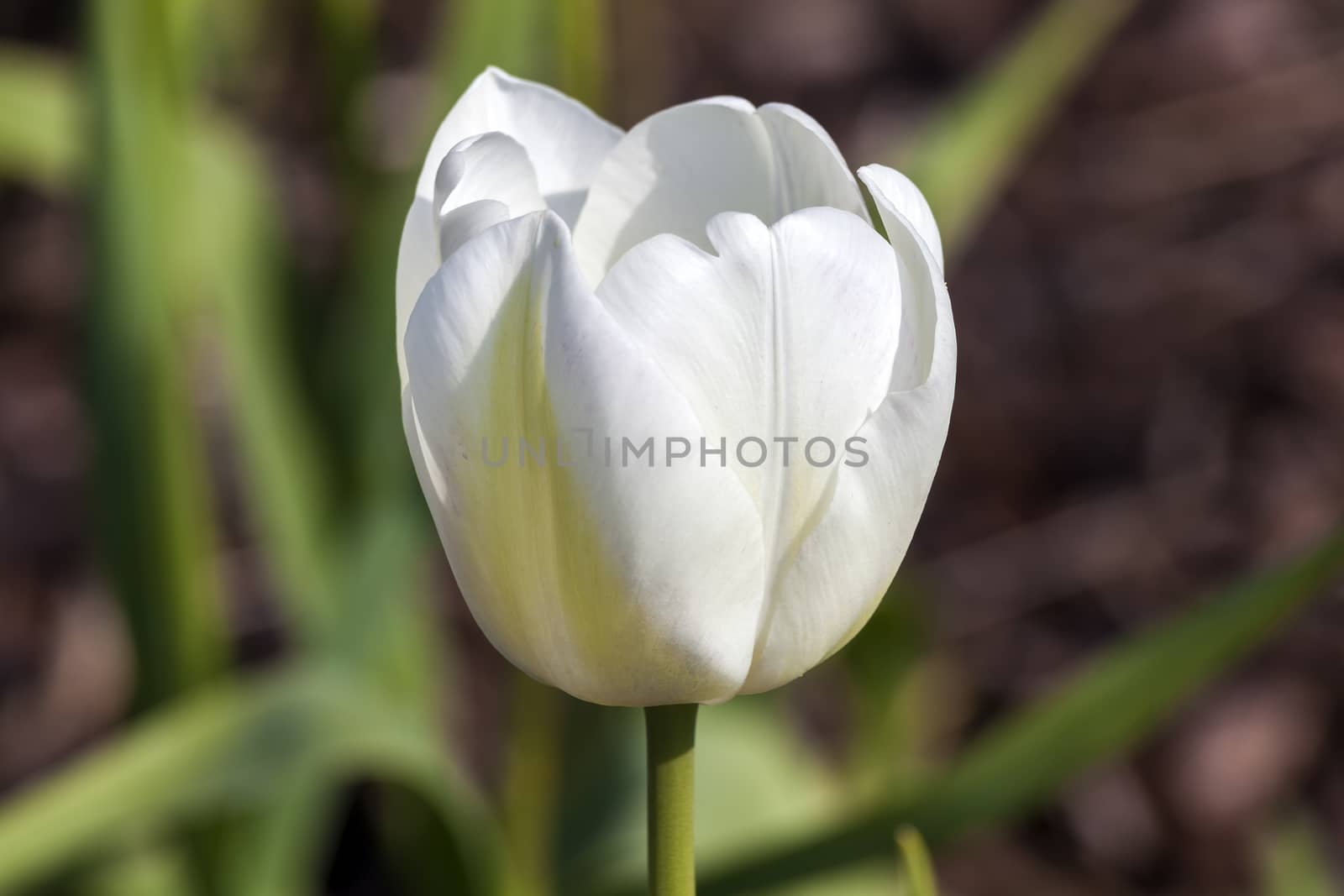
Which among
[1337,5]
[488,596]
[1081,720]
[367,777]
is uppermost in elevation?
[1337,5]

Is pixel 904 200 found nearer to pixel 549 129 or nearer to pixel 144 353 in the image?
pixel 549 129

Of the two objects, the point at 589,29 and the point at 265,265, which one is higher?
the point at 589,29

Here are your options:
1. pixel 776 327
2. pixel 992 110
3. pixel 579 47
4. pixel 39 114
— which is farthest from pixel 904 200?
pixel 39 114

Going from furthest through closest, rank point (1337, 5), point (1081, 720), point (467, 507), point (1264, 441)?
point (1337, 5), point (1264, 441), point (1081, 720), point (467, 507)

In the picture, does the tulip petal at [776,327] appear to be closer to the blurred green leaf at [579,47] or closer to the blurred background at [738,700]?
the blurred background at [738,700]

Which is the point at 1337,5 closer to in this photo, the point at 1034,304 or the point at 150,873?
the point at 1034,304

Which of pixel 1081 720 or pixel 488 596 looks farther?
pixel 1081 720

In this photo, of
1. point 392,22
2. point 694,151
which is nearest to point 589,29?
point 694,151
